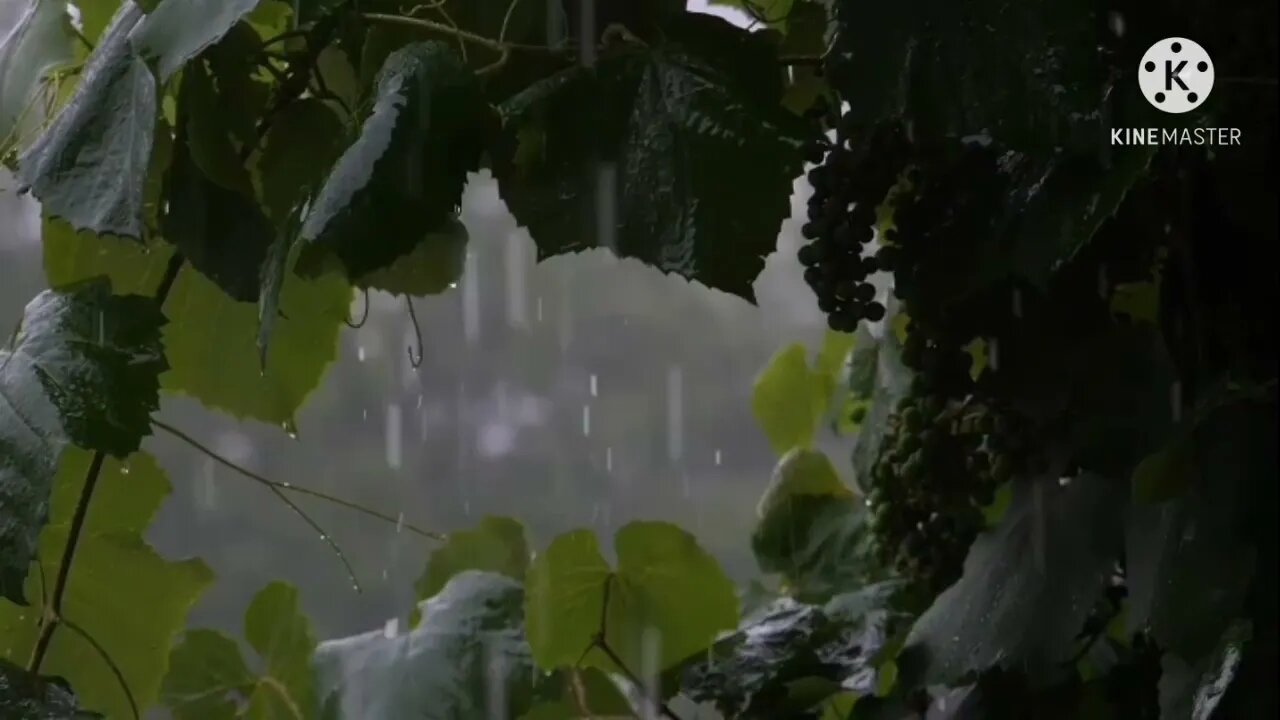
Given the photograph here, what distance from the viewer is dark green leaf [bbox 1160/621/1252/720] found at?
0.46 m

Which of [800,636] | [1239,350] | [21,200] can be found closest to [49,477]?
[21,200]

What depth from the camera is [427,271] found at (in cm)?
58

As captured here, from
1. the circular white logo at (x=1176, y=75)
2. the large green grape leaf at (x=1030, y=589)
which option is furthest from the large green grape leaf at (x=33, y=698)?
the circular white logo at (x=1176, y=75)

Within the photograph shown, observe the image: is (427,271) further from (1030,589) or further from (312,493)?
(1030,589)

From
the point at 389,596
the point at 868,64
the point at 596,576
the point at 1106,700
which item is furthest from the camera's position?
the point at 389,596

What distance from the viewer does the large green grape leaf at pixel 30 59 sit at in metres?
0.52

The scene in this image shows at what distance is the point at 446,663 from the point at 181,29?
28cm

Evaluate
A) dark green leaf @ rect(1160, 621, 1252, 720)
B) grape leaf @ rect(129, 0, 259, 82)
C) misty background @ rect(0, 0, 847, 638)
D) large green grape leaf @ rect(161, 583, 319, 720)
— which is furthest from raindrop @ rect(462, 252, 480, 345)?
dark green leaf @ rect(1160, 621, 1252, 720)

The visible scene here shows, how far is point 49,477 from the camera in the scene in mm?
398

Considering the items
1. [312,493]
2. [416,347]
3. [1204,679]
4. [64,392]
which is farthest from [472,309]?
[1204,679]

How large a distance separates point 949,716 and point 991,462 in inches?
4.4

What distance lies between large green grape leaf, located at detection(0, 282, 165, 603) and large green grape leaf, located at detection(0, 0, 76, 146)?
111 mm

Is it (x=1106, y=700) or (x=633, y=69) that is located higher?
(x=633, y=69)

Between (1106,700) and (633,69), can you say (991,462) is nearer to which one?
(1106,700)
